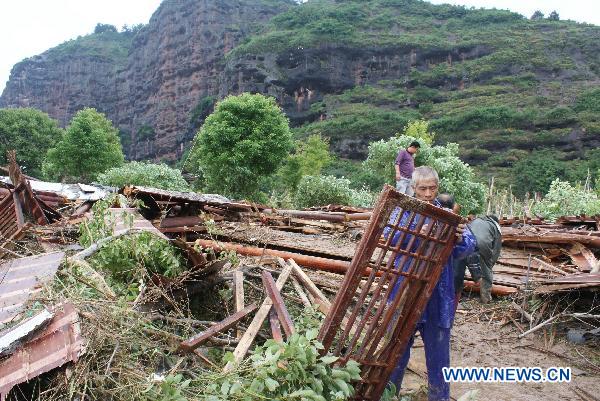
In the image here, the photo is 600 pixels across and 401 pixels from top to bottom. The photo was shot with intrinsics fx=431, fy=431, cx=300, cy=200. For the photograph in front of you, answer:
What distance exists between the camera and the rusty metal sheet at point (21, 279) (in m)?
2.75

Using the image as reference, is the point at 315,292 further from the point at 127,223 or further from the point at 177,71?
the point at 177,71

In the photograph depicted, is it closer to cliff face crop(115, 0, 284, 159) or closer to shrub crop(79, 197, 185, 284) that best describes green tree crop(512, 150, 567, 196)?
shrub crop(79, 197, 185, 284)

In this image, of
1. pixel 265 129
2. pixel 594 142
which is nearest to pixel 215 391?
pixel 265 129

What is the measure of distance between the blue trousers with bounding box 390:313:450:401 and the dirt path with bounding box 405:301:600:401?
1.02 feet

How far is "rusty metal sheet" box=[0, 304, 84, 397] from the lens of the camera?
7.00 feet

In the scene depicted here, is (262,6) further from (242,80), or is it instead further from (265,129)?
(265,129)

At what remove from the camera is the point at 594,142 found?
41.2 meters

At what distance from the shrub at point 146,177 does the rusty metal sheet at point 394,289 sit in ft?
60.5

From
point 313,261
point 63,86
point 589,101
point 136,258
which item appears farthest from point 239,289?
point 63,86

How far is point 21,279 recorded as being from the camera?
10.7 ft

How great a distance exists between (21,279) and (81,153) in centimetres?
2952

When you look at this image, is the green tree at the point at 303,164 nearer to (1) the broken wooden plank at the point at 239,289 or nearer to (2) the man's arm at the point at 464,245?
(1) the broken wooden plank at the point at 239,289

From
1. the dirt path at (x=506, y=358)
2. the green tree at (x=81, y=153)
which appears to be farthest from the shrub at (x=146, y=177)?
the dirt path at (x=506, y=358)

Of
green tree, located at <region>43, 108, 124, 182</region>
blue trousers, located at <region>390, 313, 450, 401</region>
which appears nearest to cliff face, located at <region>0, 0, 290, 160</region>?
green tree, located at <region>43, 108, 124, 182</region>
